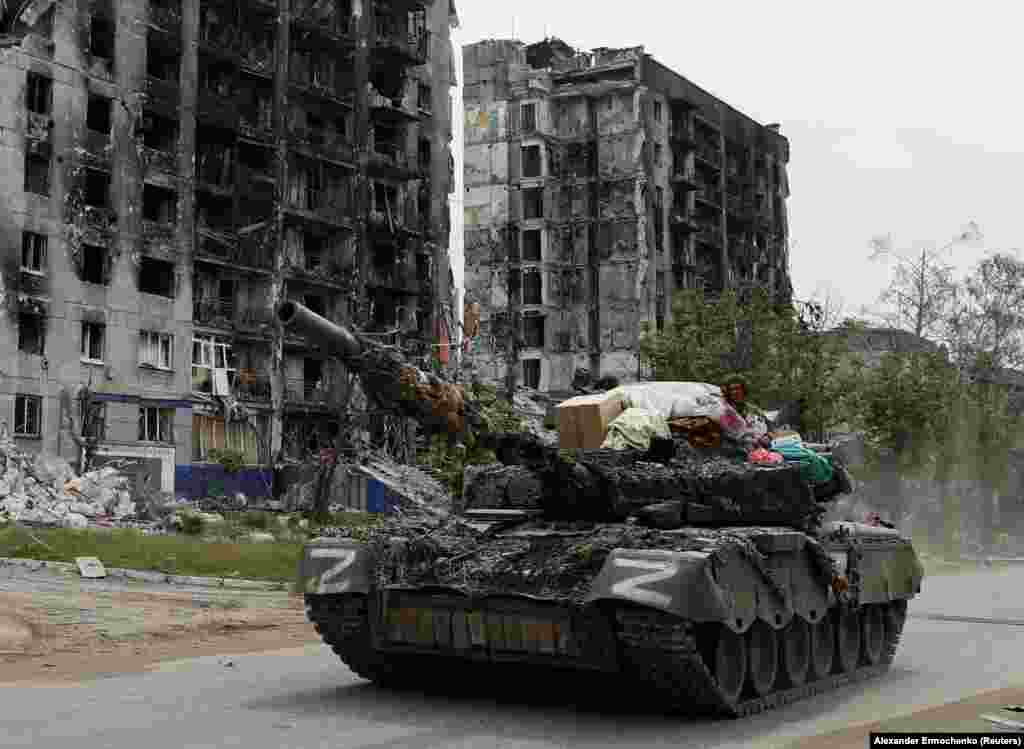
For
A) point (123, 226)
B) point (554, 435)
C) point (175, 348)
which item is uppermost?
point (123, 226)

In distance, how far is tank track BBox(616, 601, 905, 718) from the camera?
359 inches

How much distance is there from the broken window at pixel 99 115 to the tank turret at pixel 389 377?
34.1m

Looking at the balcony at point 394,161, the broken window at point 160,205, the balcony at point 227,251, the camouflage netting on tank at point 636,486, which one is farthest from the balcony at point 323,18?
the camouflage netting on tank at point 636,486

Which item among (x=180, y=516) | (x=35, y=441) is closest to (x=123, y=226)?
(x=35, y=441)

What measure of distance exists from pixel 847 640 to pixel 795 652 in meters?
1.24

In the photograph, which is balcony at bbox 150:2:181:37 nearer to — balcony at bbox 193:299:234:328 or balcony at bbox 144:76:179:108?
balcony at bbox 144:76:179:108

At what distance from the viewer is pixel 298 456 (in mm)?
46969

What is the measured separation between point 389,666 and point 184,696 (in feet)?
5.45

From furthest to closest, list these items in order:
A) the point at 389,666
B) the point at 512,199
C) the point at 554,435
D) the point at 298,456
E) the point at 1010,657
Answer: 1. the point at 512,199
2. the point at 298,456
3. the point at 1010,657
4. the point at 554,435
5. the point at 389,666

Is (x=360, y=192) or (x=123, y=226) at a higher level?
(x=360, y=192)

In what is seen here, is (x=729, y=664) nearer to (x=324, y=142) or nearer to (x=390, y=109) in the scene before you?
(x=324, y=142)

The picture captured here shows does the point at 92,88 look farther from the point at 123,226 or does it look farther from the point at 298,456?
the point at 298,456

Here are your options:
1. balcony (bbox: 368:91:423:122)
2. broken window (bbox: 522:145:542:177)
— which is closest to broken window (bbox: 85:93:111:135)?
balcony (bbox: 368:91:423:122)

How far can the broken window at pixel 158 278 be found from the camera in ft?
139
